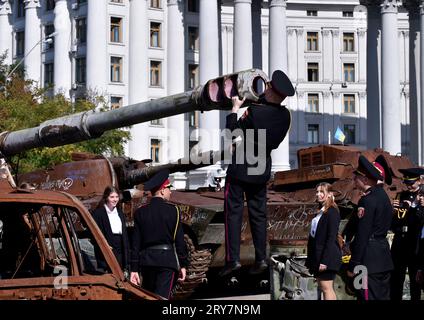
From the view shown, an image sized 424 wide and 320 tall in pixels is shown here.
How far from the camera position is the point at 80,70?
68688 mm

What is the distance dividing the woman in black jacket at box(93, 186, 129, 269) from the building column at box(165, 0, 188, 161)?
5582cm

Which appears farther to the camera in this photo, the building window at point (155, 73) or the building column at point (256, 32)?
the building window at point (155, 73)

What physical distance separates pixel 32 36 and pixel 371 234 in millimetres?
62635

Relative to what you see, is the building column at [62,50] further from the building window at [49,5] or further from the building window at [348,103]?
the building window at [348,103]

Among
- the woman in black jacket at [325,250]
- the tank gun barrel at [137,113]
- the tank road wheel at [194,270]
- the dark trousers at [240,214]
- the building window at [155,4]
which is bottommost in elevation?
the tank road wheel at [194,270]

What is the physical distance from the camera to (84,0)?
69438 millimetres

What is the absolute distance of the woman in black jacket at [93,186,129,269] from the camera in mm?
12180

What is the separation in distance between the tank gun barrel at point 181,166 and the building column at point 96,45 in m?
47.6

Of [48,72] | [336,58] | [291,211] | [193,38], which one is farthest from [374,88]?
[291,211]

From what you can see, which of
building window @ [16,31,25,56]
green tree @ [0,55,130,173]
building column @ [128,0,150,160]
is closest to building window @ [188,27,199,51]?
building column @ [128,0,150,160]

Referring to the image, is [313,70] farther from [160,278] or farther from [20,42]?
[160,278]

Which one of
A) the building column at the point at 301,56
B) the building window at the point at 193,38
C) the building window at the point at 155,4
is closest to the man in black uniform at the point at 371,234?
the building window at the point at 155,4

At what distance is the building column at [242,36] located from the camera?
60.8m
